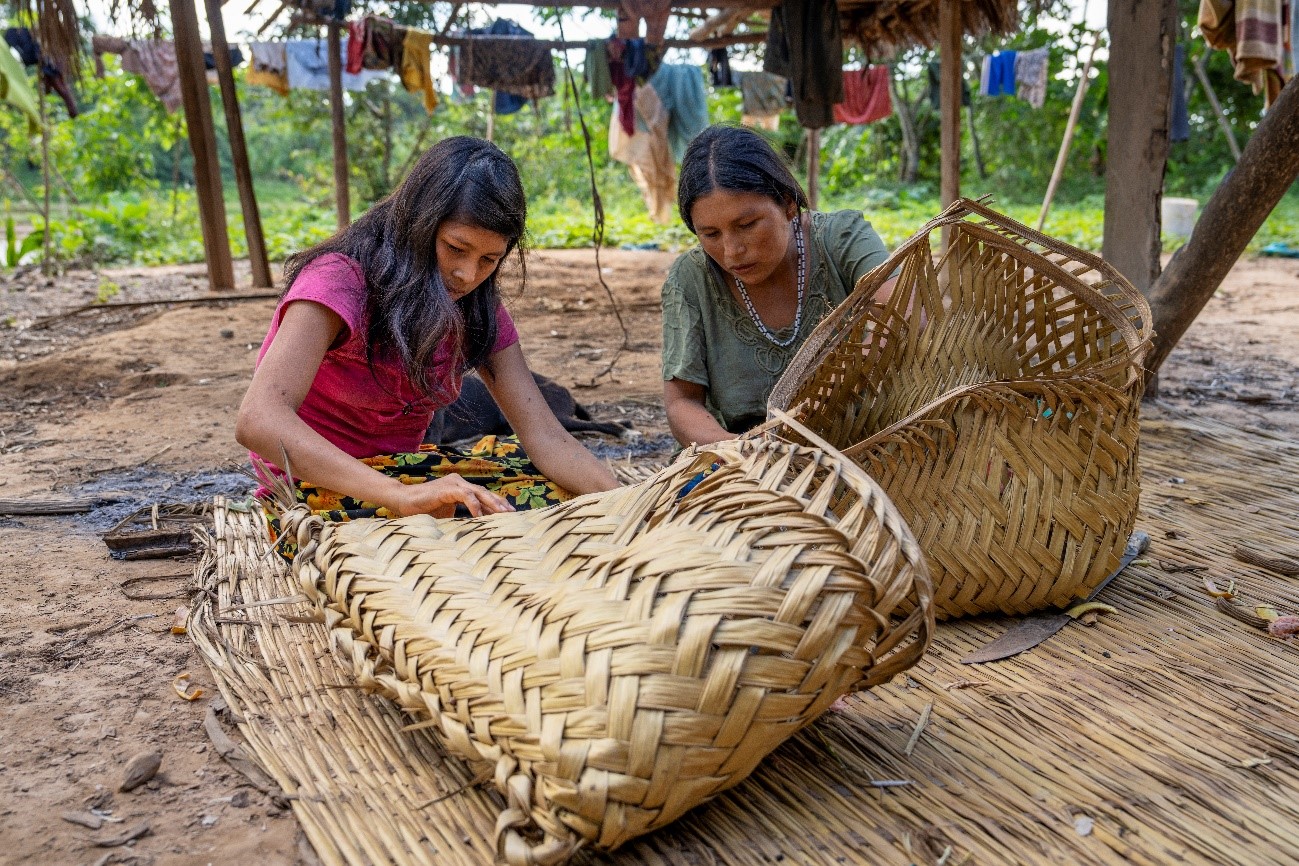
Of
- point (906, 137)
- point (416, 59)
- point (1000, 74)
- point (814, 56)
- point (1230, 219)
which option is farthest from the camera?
point (906, 137)

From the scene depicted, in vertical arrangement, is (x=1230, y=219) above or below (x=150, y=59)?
below

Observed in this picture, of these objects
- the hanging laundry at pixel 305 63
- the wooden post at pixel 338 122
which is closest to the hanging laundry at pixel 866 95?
the wooden post at pixel 338 122

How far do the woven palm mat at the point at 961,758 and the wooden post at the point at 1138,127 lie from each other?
1.98m

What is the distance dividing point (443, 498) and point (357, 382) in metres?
0.55

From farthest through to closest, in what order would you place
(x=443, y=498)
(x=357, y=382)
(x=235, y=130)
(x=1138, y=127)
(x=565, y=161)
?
(x=565, y=161)
(x=235, y=130)
(x=1138, y=127)
(x=357, y=382)
(x=443, y=498)

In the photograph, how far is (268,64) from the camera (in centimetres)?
863

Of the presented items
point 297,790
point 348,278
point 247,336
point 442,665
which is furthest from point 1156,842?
point 247,336

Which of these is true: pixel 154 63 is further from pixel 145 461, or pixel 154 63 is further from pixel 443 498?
pixel 443 498

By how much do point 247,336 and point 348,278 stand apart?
3.67m

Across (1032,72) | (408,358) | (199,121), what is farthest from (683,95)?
(408,358)

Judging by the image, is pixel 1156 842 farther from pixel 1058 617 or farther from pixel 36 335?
pixel 36 335

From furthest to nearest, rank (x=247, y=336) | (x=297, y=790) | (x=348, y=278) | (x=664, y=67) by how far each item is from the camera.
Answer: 1. (x=664, y=67)
2. (x=247, y=336)
3. (x=348, y=278)
4. (x=297, y=790)

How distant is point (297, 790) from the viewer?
138cm

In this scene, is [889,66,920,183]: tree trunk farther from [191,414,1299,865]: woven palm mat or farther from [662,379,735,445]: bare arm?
[191,414,1299,865]: woven palm mat
